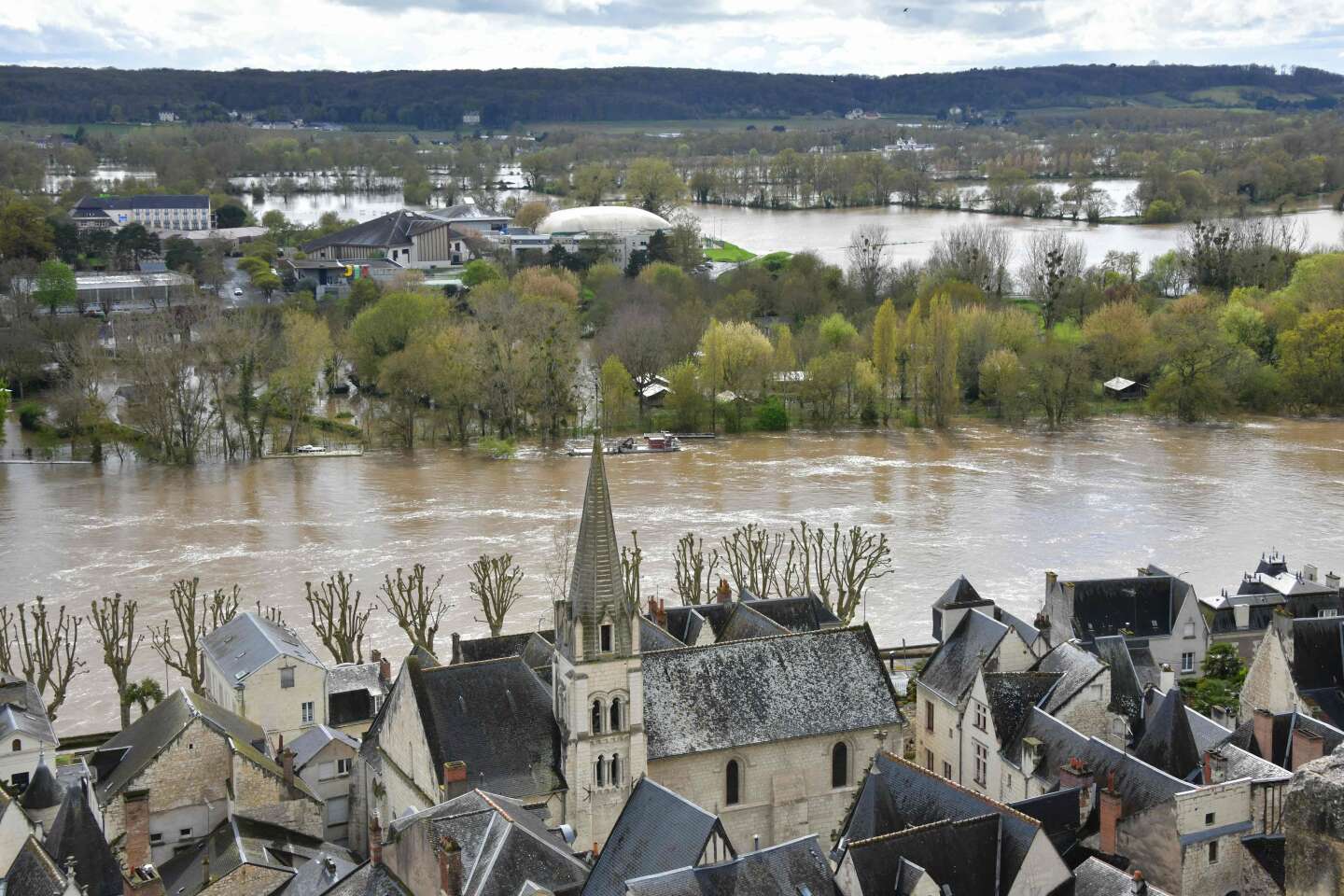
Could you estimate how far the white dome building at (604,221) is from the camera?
121 metres

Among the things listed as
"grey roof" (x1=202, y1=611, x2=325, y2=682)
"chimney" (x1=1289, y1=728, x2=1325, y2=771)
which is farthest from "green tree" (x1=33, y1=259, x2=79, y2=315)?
"chimney" (x1=1289, y1=728, x2=1325, y2=771)

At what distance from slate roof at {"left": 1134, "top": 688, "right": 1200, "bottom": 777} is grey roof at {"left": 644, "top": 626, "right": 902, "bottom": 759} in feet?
14.3

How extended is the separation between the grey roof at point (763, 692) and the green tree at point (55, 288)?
7206cm

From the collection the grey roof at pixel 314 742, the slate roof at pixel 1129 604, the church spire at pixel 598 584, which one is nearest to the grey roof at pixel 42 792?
the grey roof at pixel 314 742

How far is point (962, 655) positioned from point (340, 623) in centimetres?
1603

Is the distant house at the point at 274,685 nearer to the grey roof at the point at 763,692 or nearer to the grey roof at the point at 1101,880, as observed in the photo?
the grey roof at the point at 763,692

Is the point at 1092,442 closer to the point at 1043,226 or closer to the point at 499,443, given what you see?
the point at 499,443

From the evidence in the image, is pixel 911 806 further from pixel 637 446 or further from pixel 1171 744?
pixel 637 446

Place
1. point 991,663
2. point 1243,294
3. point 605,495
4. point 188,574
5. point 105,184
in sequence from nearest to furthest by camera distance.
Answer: point 605,495 < point 991,663 < point 188,574 < point 1243,294 < point 105,184

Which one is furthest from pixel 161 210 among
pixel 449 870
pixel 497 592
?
pixel 449 870

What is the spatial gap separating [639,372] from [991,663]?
149ft

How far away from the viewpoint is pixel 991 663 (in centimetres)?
2848

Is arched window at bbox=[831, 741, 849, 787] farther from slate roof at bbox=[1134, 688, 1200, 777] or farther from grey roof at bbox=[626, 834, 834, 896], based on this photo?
grey roof at bbox=[626, 834, 834, 896]

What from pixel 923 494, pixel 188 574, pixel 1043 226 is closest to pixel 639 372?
pixel 923 494
